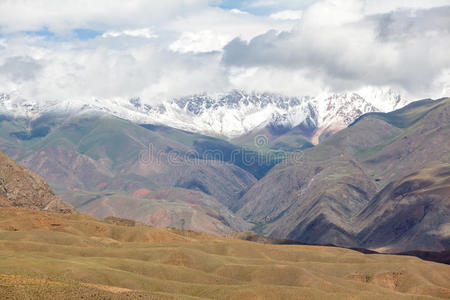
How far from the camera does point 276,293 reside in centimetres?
18350

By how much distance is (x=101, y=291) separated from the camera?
13738 centimetres

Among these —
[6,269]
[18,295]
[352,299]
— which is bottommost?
[352,299]

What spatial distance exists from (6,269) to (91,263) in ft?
125

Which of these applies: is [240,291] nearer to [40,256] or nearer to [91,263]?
→ [91,263]

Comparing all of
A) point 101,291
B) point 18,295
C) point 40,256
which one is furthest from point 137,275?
point 18,295

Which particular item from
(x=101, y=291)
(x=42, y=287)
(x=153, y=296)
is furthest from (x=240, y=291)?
(x=42, y=287)

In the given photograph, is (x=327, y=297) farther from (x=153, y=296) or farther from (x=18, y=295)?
(x=18, y=295)

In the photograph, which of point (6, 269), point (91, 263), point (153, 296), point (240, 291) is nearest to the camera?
point (153, 296)

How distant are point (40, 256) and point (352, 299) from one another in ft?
293

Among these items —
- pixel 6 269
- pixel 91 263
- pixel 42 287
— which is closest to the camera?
pixel 42 287

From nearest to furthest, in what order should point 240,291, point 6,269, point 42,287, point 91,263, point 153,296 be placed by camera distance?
point 42,287
point 153,296
point 6,269
point 240,291
point 91,263

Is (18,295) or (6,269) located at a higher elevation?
(18,295)

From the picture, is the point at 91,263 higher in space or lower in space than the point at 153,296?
lower

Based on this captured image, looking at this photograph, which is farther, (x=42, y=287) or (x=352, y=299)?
(x=352, y=299)
